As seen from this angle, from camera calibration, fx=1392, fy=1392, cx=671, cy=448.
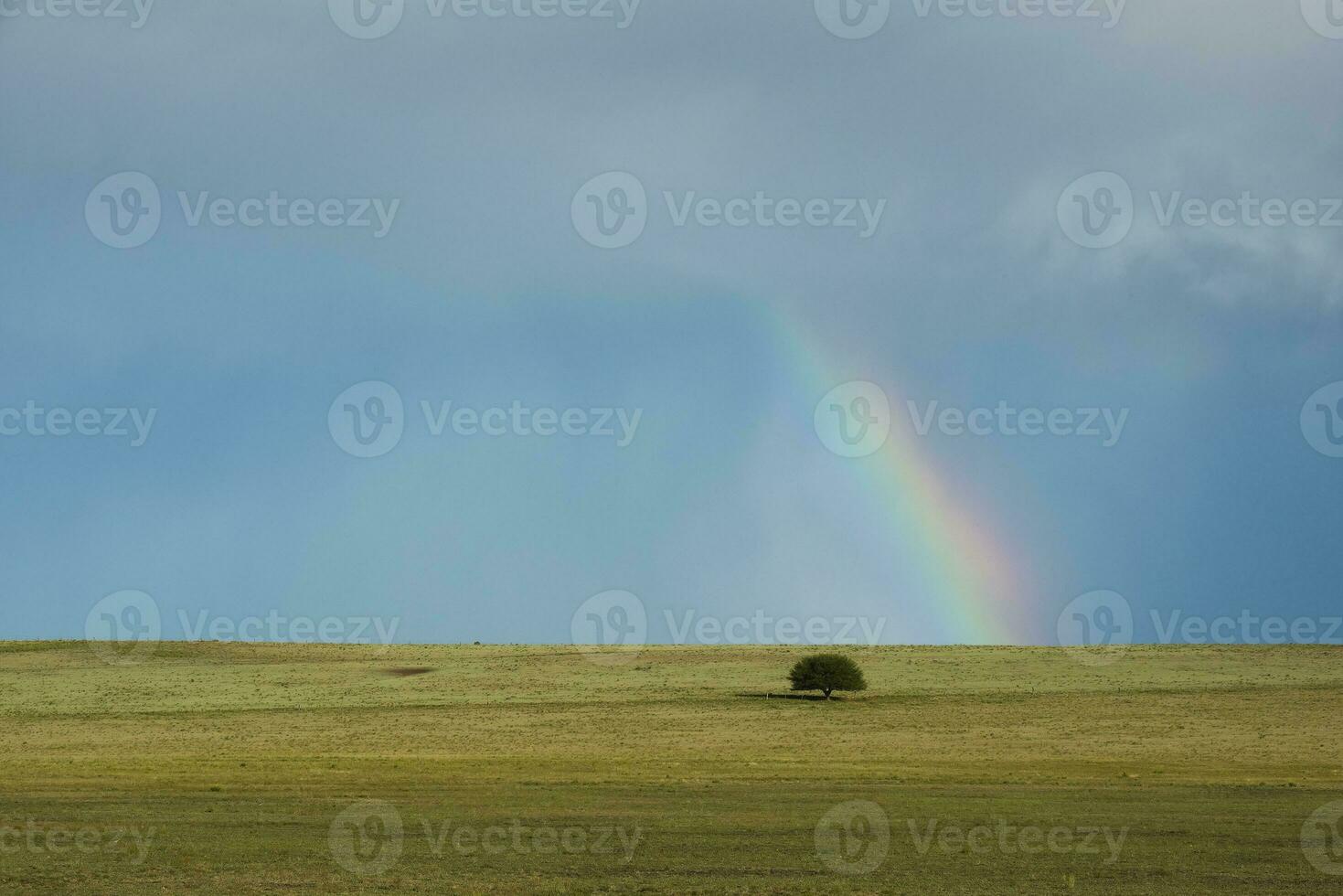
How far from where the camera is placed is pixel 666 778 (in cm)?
4809

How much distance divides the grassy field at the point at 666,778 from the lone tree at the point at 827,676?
1407 mm

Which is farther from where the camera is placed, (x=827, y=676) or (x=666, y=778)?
(x=827, y=676)

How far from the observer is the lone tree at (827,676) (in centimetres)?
8688

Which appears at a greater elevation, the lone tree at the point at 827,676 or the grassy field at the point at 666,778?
the lone tree at the point at 827,676

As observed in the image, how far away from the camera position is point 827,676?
285ft

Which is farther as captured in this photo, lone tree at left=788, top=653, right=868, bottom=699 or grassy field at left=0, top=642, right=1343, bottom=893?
lone tree at left=788, top=653, right=868, bottom=699

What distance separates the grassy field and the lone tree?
1.41 m

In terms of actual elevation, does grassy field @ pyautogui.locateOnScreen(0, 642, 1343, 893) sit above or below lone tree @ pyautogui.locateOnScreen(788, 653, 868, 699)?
below

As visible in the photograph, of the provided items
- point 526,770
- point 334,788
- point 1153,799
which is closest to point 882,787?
point 1153,799

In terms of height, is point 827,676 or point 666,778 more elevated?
point 827,676

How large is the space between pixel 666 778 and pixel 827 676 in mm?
40190

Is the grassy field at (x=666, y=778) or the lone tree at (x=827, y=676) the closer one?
the grassy field at (x=666, y=778)

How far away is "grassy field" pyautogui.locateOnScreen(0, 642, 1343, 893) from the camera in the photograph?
95.9ft

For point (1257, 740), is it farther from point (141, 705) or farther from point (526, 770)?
point (141, 705)
